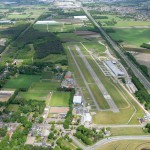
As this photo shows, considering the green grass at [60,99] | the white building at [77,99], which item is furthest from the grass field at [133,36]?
the white building at [77,99]

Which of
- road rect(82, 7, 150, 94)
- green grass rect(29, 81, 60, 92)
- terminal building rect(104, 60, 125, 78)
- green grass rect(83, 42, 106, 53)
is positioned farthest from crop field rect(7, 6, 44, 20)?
green grass rect(29, 81, 60, 92)

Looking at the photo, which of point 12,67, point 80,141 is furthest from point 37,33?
point 80,141

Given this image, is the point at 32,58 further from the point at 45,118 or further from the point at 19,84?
the point at 45,118

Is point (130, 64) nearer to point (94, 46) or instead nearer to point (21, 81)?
point (94, 46)

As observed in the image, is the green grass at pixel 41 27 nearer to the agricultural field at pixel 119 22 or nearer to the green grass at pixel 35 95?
the agricultural field at pixel 119 22

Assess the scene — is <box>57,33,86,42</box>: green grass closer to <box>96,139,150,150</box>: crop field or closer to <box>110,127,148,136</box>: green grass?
<box>110,127,148,136</box>: green grass

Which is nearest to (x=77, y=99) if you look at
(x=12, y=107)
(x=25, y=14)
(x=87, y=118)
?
(x=87, y=118)
